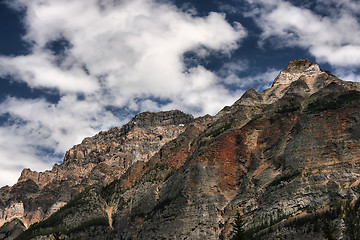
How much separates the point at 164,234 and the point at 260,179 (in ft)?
132

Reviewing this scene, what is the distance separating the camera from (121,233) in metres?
176

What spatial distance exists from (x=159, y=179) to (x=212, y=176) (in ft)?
137

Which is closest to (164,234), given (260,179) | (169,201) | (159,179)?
(169,201)

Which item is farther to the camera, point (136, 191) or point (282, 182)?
point (136, 191)

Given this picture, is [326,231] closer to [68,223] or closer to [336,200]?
[336,200]

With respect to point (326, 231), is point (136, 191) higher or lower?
higher

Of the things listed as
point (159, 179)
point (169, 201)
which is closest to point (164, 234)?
point (169, 201)

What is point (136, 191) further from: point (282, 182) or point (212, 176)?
point (282, 182)

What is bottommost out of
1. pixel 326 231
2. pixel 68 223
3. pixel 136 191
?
pixel 326 231

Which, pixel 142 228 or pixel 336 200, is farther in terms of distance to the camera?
pixel 142 228

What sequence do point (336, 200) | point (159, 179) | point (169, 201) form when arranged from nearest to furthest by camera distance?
point (336, 200) → point (169, 201) → point (159, 179)

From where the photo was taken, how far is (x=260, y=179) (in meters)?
153

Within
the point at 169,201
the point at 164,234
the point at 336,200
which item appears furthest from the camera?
the point at 169,201

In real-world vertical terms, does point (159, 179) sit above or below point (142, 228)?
above
